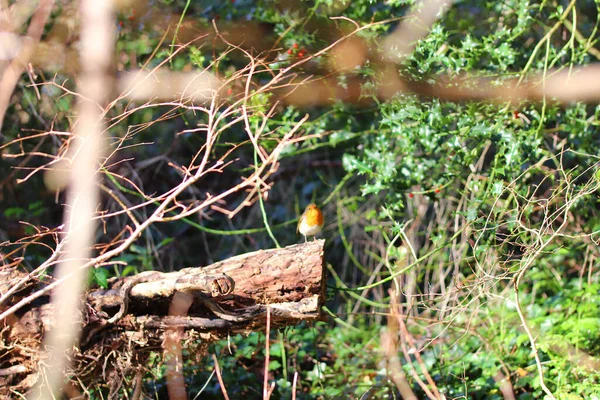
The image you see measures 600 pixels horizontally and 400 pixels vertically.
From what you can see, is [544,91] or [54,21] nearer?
[544,91]

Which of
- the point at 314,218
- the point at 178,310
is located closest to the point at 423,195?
the point at 314,218

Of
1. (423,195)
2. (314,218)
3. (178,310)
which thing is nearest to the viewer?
(178,310)

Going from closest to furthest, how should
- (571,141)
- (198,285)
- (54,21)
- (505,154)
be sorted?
(198,285), (505,154), (571,141), (54,21)

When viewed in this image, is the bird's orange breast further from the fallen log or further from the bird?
the fallen log

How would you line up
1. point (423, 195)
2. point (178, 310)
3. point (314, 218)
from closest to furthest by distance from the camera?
point (178, 310) < point (314, 218) < point (423, 195)

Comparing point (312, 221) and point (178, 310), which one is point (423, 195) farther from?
point (178, 310)

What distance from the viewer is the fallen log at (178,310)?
2791 millimetres

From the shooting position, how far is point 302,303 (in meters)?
2.82

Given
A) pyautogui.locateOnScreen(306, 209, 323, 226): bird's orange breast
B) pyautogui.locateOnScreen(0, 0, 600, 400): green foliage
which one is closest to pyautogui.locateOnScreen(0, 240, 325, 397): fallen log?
pyautogui.locateOnScreen(0, 0, 600, 400): green foliage

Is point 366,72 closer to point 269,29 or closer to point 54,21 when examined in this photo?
point 269,29

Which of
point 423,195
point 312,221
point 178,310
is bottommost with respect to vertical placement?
point 423,195

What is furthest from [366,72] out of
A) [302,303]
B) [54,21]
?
[54,21]

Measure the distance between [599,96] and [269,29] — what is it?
2049mm

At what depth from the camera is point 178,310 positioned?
112 inches
